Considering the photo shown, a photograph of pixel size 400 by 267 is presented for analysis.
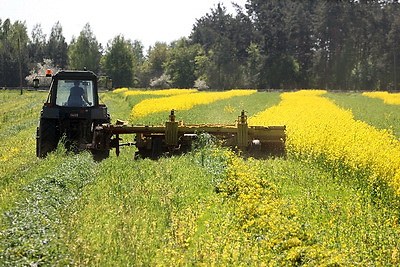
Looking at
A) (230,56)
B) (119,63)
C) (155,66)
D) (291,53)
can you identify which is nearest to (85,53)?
(119,63)

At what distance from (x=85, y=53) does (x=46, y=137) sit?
319ft

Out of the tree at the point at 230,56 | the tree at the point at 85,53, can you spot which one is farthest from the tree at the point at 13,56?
the tree at the point at 230,56

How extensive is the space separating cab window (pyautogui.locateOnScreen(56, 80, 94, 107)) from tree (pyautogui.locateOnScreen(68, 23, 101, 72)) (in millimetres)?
92357

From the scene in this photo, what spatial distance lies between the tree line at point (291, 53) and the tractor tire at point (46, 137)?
6453 centimetres

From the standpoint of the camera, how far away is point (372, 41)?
83.6 meters

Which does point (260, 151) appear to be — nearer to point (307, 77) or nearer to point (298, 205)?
point (298, 205)

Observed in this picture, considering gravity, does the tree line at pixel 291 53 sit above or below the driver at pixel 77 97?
above

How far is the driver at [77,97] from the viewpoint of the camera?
48.0 feet

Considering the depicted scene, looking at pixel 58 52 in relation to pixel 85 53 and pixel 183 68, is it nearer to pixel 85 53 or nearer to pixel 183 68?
pixel 85 53

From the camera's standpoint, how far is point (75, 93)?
14.7m

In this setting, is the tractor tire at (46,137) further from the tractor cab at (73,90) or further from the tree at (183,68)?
the tree at (183,68)

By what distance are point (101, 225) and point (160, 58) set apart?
11554 cm

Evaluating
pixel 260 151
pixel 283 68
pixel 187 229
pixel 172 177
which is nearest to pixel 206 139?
pixel 260 151

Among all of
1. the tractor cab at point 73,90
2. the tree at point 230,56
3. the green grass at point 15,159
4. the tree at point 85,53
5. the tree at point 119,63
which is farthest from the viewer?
the tree at point 85,53
